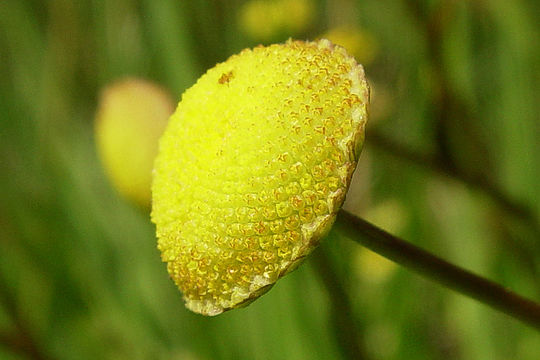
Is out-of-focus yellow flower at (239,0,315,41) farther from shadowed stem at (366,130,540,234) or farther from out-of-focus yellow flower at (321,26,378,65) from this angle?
shadowed stem at (366,130,540,234)

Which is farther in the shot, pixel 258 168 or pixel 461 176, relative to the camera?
pixel 461 176

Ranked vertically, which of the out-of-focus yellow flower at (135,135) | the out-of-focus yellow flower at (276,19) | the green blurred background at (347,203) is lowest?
the green blurred background at (347,203)

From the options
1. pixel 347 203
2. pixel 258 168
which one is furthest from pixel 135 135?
pixel 347 203

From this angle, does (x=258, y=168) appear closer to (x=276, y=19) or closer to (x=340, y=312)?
(x=340, y=312)

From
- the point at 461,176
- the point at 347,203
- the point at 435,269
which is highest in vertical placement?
the point at 435,269

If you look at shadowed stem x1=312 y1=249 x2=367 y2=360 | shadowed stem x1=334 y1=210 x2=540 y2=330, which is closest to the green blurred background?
shadowed stem x1=312 y1=249 x2=367 y2=360

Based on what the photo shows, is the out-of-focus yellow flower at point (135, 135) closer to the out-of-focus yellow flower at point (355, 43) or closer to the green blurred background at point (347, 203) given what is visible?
the green blurred background at point (347, 203)

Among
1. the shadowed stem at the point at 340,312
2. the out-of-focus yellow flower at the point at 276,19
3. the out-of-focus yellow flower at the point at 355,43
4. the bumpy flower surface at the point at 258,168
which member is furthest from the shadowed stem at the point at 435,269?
the out-of-focus yellow flower at the point at 276,19
